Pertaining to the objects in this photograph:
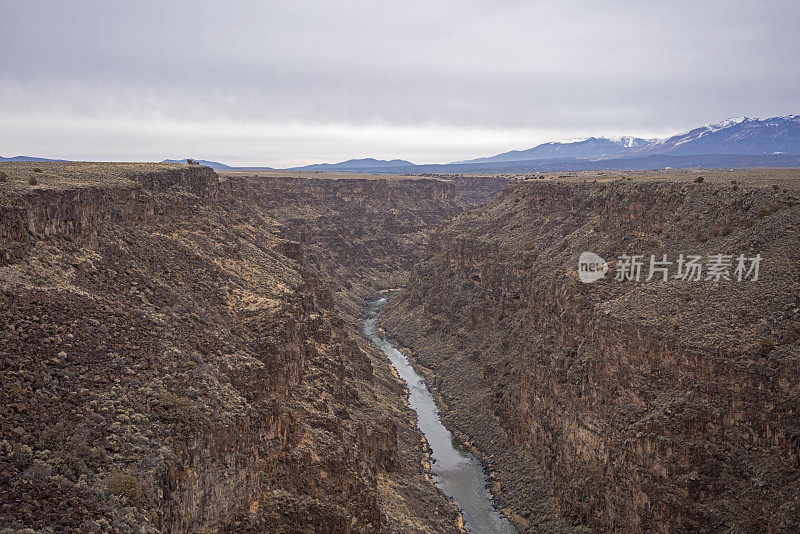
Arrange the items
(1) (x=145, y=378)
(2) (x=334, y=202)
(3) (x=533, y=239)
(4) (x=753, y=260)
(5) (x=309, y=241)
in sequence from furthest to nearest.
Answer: (2) (x=334, y=202) → (5) (x=309, y=241) → (3) (x=533, y=239) → (4) (x=753, y=260) → (1) (x=145, y=378)

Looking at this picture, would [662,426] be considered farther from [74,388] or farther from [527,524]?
[74,388]

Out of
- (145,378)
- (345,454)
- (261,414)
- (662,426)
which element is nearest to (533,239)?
(662,426)

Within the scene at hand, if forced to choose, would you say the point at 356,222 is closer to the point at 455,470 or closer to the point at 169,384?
the point at 455,470

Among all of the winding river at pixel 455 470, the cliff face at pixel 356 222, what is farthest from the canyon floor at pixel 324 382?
the cliff face at pixel 356 222

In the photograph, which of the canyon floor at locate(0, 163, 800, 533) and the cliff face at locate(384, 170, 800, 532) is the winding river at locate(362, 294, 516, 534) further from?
the cliff face at locate(384, 170, 800, 532)

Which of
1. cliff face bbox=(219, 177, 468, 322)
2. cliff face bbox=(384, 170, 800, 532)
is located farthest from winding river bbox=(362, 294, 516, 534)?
cliff face bbox=(219, 177, 468, 322)

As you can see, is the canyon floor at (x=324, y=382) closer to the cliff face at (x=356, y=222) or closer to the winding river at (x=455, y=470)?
the winding river at (x=455, y=470)
